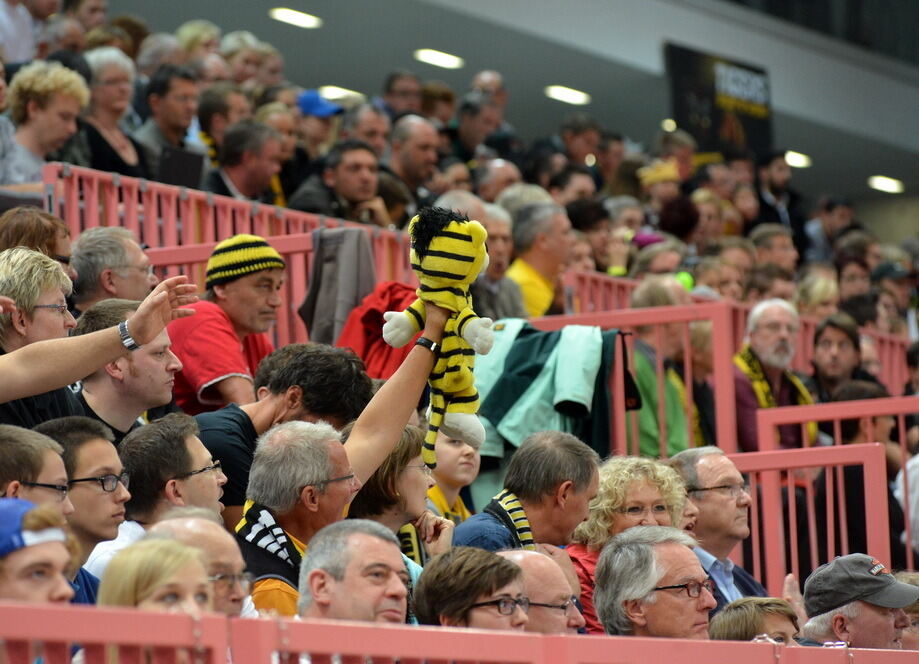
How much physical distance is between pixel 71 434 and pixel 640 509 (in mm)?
2055

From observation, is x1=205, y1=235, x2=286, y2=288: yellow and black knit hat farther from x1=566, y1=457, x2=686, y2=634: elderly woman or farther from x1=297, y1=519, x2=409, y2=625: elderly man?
x1=297, y1=519, x2=409, y2=625: elderly man

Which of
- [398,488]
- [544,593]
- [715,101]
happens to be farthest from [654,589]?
[715,101]

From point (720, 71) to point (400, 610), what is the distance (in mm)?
13788

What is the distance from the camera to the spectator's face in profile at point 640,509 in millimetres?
5664

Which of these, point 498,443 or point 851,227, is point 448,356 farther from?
point 851,227

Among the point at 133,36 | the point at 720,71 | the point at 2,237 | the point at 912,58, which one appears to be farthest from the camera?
the point at 912,58

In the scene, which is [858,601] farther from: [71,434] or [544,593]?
[71,434]

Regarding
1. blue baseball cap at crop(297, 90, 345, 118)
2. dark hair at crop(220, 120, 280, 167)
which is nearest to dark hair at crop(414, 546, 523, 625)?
dark hair at crop(220, 120, 280, 167)

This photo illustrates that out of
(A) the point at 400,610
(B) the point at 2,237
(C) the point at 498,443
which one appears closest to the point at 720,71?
(C) the point at 498,443

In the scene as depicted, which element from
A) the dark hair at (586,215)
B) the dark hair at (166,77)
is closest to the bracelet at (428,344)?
the dark hair at (166,77)

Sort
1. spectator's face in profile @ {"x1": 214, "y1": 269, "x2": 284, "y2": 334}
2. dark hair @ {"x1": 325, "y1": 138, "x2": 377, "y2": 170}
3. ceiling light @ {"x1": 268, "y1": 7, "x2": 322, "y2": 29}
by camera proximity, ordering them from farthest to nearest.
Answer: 1. ceiling light @ {"x1": 268, "y1": 7, "x2": 322, "y2": 29}
2. dark hair @ {"x1": 325, "y1": 138, "x2": 377, "y2": 170}
3. spectator's face in profile @ {"x1": 214, "y1": 269, "x2": 284, "y2": 334}

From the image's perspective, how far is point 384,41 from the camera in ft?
52.4

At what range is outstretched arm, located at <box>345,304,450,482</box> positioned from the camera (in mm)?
4617

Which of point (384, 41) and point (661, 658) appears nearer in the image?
point (661, 658)
